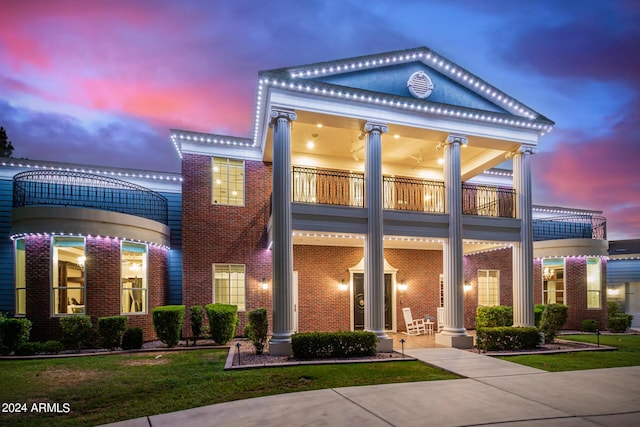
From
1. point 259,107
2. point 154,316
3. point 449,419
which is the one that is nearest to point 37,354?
point 154,316

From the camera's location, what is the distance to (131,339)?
12.2m

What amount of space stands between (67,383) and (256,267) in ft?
26.8

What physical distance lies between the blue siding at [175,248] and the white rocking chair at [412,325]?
8881 millimetres

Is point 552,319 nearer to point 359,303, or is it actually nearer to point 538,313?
point 538,313

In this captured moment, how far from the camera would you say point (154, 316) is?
41.1ft

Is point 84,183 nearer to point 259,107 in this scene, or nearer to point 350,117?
point 259,107

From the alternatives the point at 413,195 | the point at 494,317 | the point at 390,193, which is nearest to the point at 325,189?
the point at 390,193

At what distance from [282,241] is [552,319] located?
9.31 meters

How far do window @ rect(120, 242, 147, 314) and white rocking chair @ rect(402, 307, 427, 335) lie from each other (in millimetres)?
9723

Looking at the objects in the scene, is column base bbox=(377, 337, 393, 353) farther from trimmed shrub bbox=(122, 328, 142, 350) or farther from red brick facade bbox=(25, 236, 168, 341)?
red brick facade bbox=(25, 236, 168, 341)

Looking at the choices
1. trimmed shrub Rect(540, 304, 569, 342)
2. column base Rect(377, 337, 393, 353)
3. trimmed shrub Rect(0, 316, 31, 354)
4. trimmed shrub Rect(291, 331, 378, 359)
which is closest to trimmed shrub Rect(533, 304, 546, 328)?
trimmed shrub Rect(540, 304, 569, 342)

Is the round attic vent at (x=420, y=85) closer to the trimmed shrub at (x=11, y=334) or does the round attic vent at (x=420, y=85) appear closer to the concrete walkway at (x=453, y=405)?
the concrete walkway at (x=453, y=405)

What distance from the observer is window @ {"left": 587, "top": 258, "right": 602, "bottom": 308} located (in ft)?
64.0

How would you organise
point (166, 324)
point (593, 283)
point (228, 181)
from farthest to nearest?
point (593, 283) < point (228, 181) < point (166, 324)
